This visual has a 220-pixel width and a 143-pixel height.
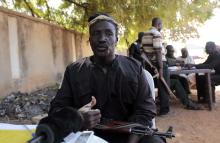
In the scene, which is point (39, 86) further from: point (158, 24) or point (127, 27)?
point (158, 24)

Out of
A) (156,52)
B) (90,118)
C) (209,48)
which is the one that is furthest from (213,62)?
(90,118)

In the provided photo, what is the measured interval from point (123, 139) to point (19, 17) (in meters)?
6.44

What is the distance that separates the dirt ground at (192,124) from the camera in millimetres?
5445

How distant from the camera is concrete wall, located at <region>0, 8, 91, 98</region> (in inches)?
294

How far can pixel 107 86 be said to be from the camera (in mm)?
2365

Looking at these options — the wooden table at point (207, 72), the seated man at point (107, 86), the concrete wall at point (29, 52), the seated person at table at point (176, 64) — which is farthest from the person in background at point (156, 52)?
the seated man at point (107, 86)

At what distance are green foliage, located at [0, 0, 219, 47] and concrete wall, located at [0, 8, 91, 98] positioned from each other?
0.78m

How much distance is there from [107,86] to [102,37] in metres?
0.32

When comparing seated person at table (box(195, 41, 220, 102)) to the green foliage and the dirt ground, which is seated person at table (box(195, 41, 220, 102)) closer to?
the dirt ground

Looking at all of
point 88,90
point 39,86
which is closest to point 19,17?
point 39,86

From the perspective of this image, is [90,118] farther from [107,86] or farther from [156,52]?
[156,52]

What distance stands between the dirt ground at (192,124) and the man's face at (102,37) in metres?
3.19

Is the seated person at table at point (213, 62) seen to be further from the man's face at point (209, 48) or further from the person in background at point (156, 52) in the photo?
the person in background at point (156, 52)

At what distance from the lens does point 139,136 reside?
2.10 m
